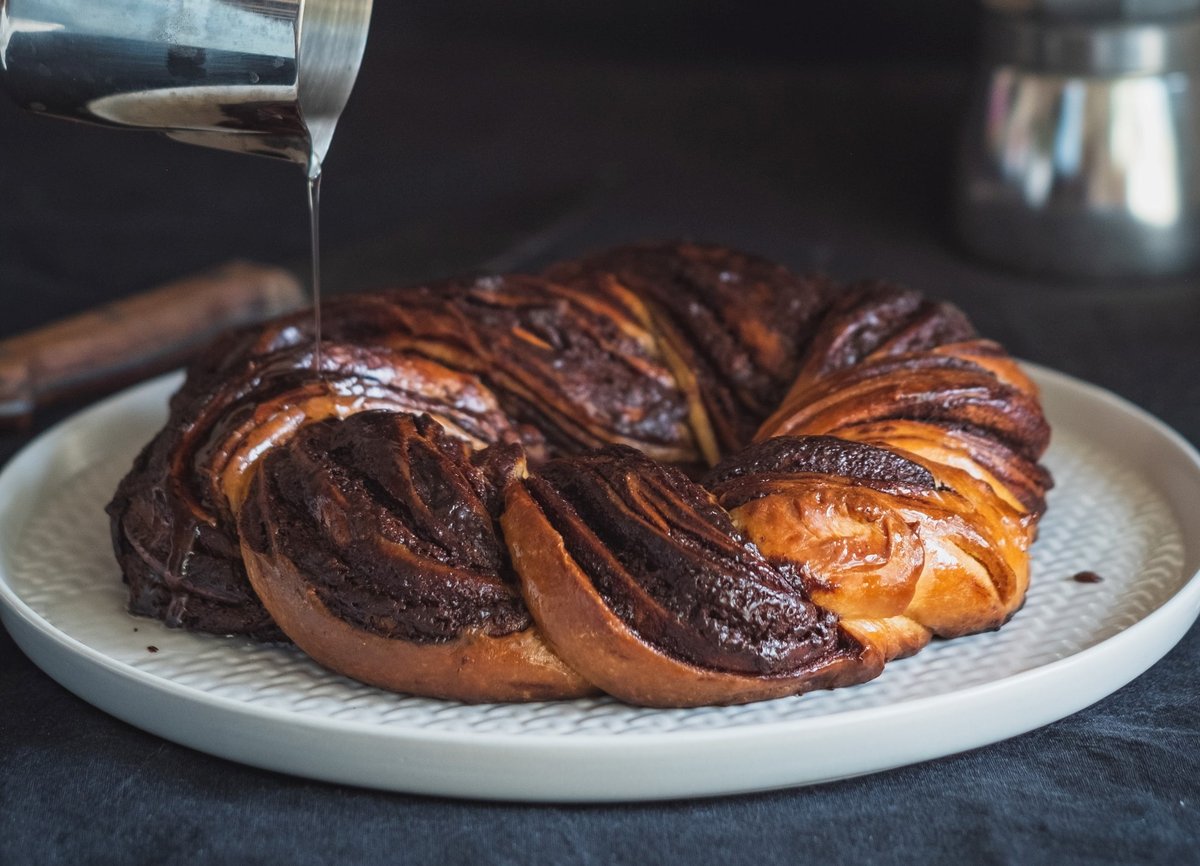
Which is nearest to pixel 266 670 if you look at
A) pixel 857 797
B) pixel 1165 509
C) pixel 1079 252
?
pixel 857 797

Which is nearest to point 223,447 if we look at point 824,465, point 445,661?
point 445,661

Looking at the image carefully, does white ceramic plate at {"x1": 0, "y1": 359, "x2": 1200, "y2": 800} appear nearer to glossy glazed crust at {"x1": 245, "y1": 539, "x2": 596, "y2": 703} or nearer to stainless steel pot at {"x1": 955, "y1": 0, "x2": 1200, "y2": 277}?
glossy glazed crust at {"x1": 245, "y1": 539, "x2": 596, "y2": 703}

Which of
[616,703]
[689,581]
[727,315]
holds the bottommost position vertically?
[616,703]

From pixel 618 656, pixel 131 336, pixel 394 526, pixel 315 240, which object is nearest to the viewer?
pixel 618 656

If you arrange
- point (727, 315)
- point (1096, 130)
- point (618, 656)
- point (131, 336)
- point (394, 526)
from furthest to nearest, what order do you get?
point (1096, 130), point (131, 336), point (727, 315), point (394, 526), point (618, 656)

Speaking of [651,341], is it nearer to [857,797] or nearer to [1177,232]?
[857,797]

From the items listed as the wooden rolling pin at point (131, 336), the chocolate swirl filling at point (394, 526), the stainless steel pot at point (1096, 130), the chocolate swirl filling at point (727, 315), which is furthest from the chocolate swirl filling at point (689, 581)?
the stainless steel pot at point (1096, 130)

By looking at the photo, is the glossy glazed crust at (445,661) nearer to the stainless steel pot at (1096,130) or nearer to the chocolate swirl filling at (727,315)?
the chocolate swirl filling at (727,315)

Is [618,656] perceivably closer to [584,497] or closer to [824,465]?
[584,497]

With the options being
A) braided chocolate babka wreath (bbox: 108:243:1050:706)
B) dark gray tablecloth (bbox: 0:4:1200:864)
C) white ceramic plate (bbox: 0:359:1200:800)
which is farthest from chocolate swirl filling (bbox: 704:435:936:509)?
dark gray tablecloth (bbox: 0:4:1200:864)
